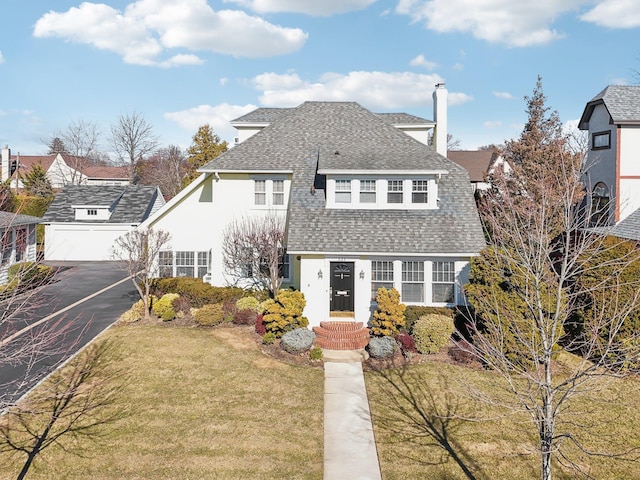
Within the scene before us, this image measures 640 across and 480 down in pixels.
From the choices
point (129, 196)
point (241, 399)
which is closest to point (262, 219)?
point (241, 399)

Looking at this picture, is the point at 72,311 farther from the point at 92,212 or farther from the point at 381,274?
the point at 92,212

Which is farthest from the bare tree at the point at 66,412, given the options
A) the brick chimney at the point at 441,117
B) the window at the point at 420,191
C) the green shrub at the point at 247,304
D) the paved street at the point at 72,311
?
the brick chimney at the point at 441,117

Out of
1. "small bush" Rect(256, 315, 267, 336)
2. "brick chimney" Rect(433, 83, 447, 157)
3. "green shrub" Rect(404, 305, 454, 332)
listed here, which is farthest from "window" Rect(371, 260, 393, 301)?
"brick chimney" Rect(433, 83, 447, 157)

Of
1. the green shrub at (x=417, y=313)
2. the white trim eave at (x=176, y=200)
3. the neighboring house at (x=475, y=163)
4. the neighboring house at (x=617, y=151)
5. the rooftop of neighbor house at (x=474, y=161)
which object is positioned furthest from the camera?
the rooftop of neighbor house at (x=474, y=161)

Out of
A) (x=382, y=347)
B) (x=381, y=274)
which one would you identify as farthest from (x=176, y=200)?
(x=382, y=347)

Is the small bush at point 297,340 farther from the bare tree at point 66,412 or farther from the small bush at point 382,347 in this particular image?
the bare tree at point 66,412

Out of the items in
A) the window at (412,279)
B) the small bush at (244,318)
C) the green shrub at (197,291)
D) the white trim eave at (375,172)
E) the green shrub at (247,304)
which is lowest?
the small bush at (244,318)

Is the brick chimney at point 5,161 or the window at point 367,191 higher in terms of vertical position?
the brick chimney at point 5,161
